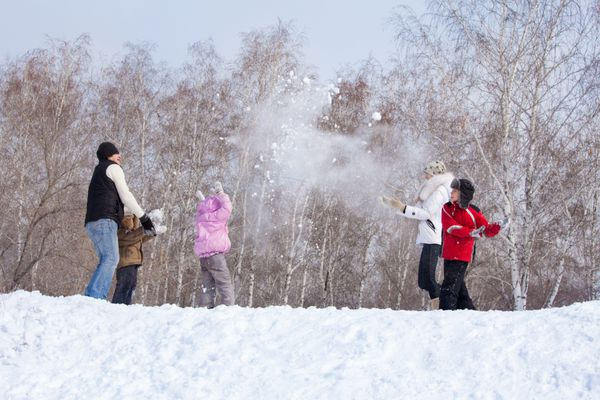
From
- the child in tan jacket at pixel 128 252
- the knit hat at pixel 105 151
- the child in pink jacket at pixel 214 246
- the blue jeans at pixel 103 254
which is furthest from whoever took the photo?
the child in pink jacket at pixel 214 246

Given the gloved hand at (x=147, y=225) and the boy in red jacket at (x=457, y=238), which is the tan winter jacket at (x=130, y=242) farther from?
the boy in red jacket at (x=457, y=238)

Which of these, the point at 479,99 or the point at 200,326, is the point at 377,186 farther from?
the point at 200,326

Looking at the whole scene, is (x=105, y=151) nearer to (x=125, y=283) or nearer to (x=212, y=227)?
(x=125, y=283)

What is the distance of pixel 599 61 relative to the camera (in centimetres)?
1094

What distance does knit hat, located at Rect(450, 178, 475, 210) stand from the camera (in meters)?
5.95

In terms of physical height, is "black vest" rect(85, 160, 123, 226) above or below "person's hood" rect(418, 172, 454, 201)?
below

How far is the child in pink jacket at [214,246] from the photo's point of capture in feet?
23.0

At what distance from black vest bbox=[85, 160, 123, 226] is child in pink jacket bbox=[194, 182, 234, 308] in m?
1.31

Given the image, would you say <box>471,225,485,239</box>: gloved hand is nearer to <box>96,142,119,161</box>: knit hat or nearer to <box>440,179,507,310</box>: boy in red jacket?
<box>440,179,507,310</box>: boy in red jacket

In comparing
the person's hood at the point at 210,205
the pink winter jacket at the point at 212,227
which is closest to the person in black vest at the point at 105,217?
the pink winter jacket at the point at 212,227

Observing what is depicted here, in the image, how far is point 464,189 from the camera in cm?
594

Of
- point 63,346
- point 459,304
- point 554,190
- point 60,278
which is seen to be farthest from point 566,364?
point 60,278

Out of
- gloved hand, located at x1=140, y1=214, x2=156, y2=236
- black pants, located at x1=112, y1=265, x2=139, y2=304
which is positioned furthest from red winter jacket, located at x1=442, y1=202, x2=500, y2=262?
black pants, located at x1=112, y1=265, x2=139, y2=304

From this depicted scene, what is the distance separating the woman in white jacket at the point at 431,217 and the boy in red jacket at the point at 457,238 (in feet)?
1.02
